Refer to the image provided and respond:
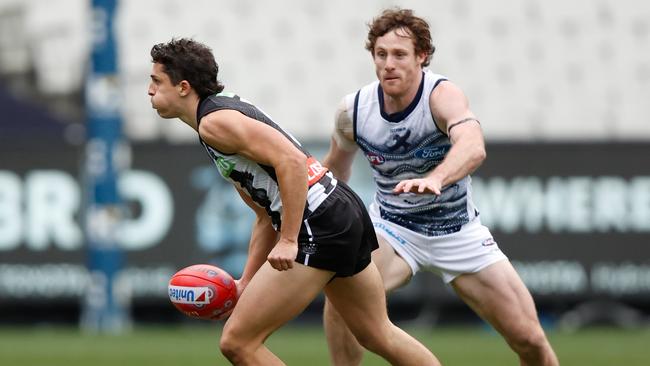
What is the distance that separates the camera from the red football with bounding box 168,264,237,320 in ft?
22.4

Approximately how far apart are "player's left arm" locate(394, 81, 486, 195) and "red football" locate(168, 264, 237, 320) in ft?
3.72

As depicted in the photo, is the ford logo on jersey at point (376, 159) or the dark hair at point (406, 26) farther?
the ford logo on jersey at point (376, 159)

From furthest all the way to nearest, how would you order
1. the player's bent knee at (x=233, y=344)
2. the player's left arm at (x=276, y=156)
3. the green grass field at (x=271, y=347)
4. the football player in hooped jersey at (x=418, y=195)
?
the green grass field at (x=271, y=347) → the football player in hooped jersey at (x=418, y=195) → the player's bent knee at (x=233, y=344) → the player's left arm at (x=276, y=156)

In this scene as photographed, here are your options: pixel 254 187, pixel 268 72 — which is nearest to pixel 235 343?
pixel 254 187

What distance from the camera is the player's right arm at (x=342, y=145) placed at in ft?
25.1

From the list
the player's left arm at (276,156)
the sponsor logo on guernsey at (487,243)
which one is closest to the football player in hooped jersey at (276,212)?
the player's left arm at (276,156)

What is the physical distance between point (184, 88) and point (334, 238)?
1024 mm

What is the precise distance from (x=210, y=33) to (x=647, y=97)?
221 inches

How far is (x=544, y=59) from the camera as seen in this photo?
1725 centimetres

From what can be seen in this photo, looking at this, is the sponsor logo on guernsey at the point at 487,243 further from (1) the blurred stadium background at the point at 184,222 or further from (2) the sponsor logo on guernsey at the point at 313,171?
(1) the blurred stadium background at the point at 184,222

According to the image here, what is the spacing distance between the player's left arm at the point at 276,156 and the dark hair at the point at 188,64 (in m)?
0.24

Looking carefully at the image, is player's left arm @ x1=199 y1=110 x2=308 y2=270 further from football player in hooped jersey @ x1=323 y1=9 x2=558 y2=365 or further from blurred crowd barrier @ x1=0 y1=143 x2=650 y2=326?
blurred crowd barrier @ x1=0 y1=143 x2=650 y2=326

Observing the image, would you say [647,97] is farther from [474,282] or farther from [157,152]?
[474,282]

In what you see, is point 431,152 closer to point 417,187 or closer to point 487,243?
point 487,243
